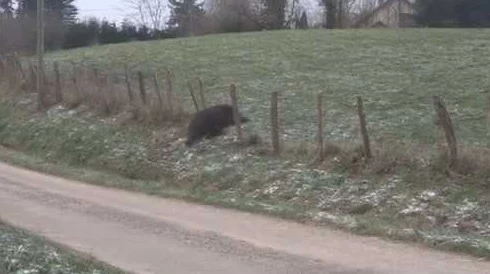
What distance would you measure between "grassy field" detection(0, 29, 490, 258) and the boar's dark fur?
47 cm

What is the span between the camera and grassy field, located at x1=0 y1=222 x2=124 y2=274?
853 centimetres

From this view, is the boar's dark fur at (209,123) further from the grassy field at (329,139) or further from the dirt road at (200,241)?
the dirt road at (200,241)

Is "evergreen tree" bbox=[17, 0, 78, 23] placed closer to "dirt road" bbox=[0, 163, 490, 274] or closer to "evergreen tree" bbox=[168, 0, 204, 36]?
"evergreen tree" bbox=[168, 0, 204, 36]

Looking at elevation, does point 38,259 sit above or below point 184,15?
below

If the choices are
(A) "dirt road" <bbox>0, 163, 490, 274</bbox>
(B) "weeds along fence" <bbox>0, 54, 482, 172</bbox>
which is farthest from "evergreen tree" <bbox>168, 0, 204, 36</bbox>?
(A) "dirt road" <bbox>0, 163, 490, 274</bbox>

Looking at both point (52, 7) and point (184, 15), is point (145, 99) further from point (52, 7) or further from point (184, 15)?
point (52, 7)

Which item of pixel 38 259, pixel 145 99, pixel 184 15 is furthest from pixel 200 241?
pixel 184 15

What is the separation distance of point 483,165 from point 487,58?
60.8 ft

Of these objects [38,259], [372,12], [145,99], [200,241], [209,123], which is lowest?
[200,241]

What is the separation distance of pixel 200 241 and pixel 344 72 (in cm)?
2169

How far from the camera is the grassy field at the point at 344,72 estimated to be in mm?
21666

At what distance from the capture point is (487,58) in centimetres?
3155

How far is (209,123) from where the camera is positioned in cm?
2105

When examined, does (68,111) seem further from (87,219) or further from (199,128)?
(87,219)
